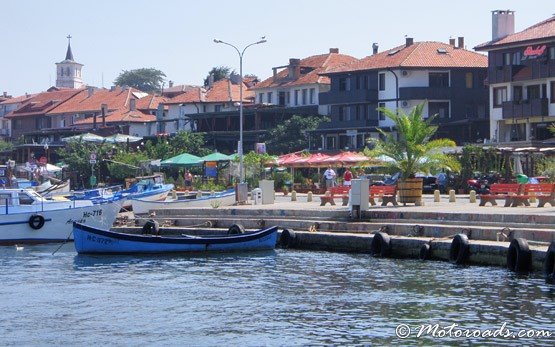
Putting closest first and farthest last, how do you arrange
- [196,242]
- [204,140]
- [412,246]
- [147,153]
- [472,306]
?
[472,306], [412,246], [196,242], [147,153], [204,140]

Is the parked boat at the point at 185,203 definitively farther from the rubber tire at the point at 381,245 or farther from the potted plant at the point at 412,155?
the rubber tire at the point at 381,245

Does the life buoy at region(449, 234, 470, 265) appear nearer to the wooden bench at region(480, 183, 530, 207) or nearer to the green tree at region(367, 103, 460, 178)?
the wooden bench at region(480, 183, 530, 207)

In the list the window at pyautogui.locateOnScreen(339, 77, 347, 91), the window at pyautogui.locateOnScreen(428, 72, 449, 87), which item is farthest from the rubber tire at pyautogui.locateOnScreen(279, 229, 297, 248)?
the window at pyautogui.locateOnScreen(339, 77, 347, 91)

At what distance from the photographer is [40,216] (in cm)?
5188

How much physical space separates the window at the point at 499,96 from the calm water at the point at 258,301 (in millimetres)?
45881

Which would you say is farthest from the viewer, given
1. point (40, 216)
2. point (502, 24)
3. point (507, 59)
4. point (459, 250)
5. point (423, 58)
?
point (423, 58)

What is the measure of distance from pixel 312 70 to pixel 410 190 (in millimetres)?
69276

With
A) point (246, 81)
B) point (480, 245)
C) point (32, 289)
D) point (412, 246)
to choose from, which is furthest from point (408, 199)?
point (246, 81)

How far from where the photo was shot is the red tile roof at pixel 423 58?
97.4 meters

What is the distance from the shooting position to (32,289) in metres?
34.8

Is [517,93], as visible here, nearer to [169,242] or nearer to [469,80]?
[469,80]

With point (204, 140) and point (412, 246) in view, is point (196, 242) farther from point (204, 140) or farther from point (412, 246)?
point (204, 140)

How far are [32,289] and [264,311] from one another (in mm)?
8484

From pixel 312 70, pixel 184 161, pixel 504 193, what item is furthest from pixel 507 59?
pixel 504 193
